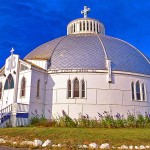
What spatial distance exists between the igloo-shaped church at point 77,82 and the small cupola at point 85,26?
6.69 metres

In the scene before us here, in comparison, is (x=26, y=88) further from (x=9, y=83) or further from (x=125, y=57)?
(x=125, y=57)

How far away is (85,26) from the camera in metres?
34.2

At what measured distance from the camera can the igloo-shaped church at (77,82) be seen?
80.4 feet

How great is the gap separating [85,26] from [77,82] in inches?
456

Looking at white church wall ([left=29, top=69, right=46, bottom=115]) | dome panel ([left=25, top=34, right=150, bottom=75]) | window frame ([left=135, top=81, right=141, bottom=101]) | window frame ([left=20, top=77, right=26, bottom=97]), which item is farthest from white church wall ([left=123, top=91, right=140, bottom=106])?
window frame ([left=20, top=77, right=26, bottom=97])

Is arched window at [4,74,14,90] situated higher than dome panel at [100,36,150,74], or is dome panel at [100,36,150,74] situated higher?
dome panel at [100,36,150,74]

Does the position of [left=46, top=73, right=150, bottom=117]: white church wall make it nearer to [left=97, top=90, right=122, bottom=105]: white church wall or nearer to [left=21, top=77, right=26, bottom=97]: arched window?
[left=97, top=90, right=122, bottom=105]: white church wall

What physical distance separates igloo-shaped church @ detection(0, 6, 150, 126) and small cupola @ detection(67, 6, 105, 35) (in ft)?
22.0

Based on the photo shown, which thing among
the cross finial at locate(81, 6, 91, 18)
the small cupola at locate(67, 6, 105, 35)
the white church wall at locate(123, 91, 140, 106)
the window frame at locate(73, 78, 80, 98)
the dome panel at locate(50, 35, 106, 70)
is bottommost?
the white church wall at locate(123, 91, 140, 106)

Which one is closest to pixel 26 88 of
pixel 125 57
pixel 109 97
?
pixel 109 97

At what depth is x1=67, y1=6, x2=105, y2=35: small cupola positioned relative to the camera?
34.2m

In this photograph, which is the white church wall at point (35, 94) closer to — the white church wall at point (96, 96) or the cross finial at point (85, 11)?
the white church wall at point (96, 96)

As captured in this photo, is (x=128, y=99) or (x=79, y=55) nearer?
(x=128, y=99)

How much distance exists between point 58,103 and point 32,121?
400 cm
